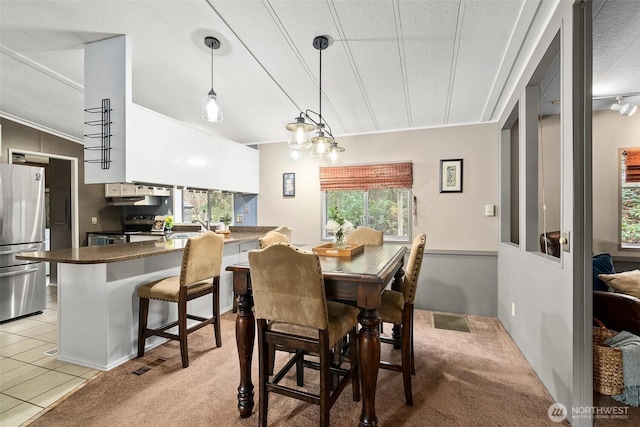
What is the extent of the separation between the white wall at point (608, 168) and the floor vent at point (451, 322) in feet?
5.26

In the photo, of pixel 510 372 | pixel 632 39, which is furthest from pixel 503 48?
pixel 510 372

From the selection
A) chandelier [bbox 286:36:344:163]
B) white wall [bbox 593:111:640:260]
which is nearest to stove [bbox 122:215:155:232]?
chandelier [bbox 286:36:344:163]

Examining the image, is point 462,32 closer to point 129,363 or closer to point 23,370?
point 129,363

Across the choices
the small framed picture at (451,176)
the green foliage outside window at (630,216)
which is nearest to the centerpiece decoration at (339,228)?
the small framed picture at (451,176)

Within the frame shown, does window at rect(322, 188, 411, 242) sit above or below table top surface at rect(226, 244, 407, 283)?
above

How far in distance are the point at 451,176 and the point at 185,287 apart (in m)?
3.29

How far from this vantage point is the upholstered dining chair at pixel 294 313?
1514 millimetres

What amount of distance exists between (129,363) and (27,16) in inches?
103

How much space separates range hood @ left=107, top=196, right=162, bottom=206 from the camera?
5.22 metres

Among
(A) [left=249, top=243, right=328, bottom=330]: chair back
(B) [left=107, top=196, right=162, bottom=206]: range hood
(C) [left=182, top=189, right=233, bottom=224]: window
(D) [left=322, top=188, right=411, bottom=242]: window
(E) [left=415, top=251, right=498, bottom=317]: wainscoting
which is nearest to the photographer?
(A) [left=249, top=243, right=328, bottom=330]: chair back

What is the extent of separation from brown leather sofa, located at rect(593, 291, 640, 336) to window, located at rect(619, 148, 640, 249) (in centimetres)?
157

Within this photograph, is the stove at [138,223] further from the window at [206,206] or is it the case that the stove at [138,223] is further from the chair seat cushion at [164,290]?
the chair seat cushion at [164,290]

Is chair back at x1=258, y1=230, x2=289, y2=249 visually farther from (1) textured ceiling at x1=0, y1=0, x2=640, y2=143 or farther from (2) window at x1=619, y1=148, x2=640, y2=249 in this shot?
(2) window at x1=619, y1=148, x2=640, y2=249

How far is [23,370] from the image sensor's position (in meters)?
2.31
